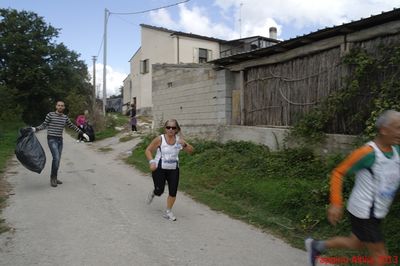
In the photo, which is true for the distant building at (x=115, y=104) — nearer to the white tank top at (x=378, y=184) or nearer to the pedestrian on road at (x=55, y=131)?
the pedestrian on road at (x=55, y=131)

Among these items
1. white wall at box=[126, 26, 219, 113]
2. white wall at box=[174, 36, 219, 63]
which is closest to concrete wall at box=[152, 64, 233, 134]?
white wall at box=[174, 36, 219, 63]

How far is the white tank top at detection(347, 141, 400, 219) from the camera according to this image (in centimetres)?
350

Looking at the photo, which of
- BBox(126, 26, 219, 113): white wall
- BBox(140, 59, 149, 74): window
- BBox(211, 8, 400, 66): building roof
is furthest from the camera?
BBox(140, 59, 149, 74): window

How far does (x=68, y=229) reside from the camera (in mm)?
5875

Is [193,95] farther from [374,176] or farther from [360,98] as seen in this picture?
[374,176]

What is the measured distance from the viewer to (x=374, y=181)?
11.5 ft

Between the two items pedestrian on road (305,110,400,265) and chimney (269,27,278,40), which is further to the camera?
chimney (269,27,278,40)

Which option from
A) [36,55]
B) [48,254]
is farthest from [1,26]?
[48,254]

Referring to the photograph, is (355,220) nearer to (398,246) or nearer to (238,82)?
(398,246)

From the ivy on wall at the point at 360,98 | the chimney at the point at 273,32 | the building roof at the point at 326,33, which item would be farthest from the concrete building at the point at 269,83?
the chimney at the point at 273,32

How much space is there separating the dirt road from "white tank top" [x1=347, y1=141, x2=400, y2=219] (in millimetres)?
1480

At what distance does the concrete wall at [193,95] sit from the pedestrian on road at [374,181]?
367 inches

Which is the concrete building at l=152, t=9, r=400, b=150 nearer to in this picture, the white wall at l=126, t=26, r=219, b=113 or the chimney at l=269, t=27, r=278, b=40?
the white wall at l=126, t=26, r=219, b=113

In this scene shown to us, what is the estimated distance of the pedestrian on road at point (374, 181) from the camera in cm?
349
